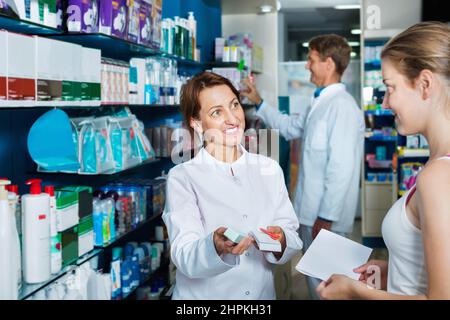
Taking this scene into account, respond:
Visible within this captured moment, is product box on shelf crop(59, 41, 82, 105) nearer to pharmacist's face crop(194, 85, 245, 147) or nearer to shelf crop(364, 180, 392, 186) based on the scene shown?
pharmacist's face crop(194, 85, 245, 147)

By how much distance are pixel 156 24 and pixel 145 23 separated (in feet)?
0.76

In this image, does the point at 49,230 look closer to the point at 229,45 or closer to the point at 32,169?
the point at 32,169

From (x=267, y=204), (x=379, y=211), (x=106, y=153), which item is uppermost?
(x=106, y=153)

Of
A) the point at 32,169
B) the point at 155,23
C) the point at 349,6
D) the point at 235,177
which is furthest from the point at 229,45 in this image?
the point at 349,6

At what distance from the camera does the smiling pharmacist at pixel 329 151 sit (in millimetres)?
3508

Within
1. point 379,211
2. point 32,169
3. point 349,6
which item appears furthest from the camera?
point 349,6

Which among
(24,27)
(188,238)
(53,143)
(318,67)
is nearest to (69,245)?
(53,143)

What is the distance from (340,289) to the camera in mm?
1491

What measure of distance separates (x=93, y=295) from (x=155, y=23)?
1745 millimetres

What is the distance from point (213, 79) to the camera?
2.17 m

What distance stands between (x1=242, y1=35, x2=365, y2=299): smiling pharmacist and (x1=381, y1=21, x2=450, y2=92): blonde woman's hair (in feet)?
6.67

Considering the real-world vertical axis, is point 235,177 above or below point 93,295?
above

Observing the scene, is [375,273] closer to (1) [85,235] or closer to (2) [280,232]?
(2) [280,232]

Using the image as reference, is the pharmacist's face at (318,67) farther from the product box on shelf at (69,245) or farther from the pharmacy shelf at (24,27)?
the product box on shelf at (69,245)
